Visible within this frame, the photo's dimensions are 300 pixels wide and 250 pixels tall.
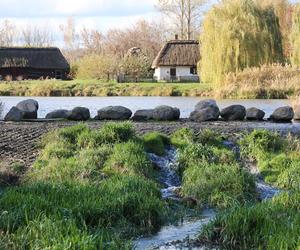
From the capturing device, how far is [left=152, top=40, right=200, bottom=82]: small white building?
236ft

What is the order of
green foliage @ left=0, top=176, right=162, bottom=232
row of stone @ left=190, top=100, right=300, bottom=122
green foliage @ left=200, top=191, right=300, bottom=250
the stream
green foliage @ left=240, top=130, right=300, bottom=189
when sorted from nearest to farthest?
green foliage @ left=200, top=191, right=300, bottom=250, green foliage @ left=0, top=176, right=162, bottom=232, the stream, green foliage @ left=240, top=130, right=300, bottom=189, row of stone @ left=190, top=100, right=300, bottom=122

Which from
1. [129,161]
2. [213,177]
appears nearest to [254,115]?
[129,161]

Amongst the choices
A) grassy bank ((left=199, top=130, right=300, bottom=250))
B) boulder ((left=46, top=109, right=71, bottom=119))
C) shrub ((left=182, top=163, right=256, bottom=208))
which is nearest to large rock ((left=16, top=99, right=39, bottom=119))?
boulder ((left=46, top=109, right=71, bottom=119))

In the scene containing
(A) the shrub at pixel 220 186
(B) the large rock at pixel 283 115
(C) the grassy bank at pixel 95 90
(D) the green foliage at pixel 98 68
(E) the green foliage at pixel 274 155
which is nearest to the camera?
(A) the shrub at pixel 220 186

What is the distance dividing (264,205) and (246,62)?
33.7 meters

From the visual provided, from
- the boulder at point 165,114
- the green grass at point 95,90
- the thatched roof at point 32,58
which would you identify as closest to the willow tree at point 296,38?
the green grass at point 95,90

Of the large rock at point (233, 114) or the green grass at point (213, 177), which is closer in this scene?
the green grass at point (213, 177)

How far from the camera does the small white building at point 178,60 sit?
236 feet

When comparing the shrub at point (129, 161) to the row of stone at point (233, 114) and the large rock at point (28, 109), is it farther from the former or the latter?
the large rock at point (28, 109)

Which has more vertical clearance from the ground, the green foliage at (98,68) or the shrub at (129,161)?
the green foliage at (98,68)

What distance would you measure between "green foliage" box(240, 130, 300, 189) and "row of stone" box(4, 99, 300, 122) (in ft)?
20.7

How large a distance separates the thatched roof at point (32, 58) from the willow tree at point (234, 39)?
3620cm

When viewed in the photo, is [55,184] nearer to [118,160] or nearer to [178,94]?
[118,160]

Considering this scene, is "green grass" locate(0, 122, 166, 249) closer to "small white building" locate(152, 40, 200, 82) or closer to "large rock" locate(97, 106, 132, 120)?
"large rock" locate(97, 106, 132, 120)
